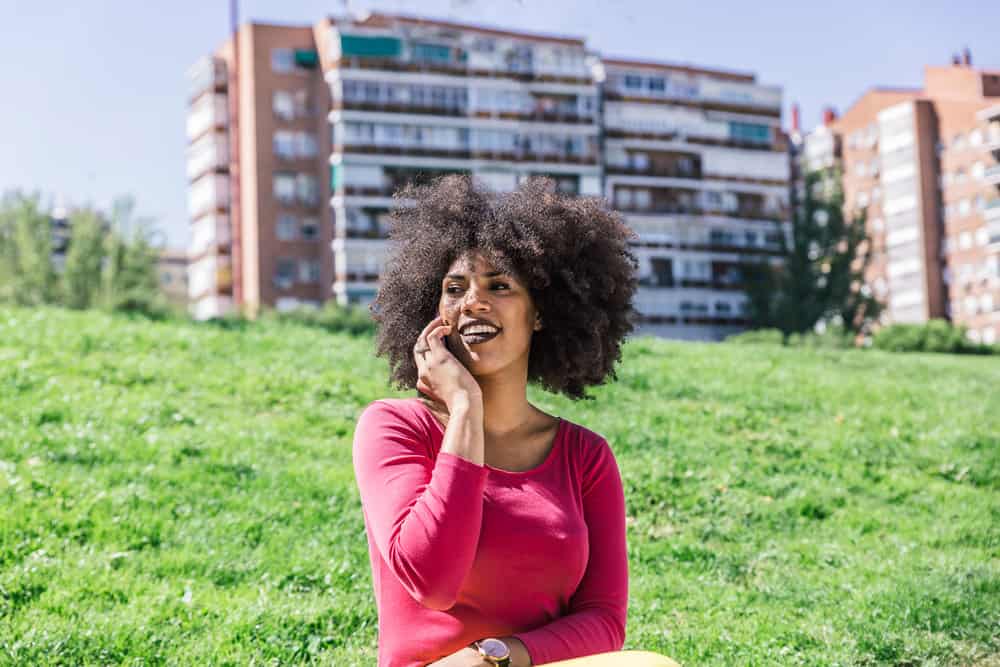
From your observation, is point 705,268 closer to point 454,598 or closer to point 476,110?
point 476,110

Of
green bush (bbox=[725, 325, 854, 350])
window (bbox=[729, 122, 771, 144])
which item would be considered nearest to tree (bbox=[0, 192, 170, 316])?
green bush (bbox=[725, 325, 854, 350])

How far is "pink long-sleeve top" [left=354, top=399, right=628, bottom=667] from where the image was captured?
368 centimetres

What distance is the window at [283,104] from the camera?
8038cm

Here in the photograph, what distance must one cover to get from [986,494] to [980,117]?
3424 inches

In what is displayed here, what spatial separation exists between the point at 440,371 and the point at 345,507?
5696mm

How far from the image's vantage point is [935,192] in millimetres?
99312

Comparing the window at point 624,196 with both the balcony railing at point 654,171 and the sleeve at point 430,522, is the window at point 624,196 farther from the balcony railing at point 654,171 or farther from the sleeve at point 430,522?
the sleeve at point 430,522

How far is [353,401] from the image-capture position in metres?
13.4

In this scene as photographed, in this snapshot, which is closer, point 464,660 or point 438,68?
point 464,660

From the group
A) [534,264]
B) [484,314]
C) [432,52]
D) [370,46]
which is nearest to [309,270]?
[370,46]

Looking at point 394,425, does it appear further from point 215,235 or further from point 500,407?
point 215,235

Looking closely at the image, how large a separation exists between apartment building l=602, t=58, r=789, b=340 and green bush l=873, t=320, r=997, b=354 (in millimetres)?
40872

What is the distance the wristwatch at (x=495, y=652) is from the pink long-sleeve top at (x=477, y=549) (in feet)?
0.37

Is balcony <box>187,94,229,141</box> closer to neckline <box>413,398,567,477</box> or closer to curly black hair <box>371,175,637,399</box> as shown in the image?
curly black hair <box>371,175,637,399</box>
